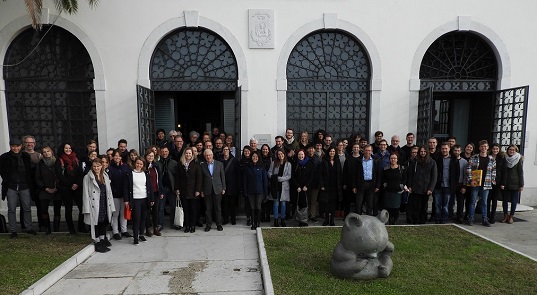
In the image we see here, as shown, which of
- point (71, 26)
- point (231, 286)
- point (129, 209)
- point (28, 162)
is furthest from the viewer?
point (71, 26)

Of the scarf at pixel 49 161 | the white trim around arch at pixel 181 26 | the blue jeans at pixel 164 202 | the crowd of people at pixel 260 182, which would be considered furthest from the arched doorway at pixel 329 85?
the scarf at pixel 49 161

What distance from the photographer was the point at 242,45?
915 cm

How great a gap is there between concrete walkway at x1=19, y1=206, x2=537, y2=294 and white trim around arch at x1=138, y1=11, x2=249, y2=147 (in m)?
4.26

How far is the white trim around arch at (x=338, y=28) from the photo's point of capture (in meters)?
9.16

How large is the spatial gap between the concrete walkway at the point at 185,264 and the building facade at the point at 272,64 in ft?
10.0

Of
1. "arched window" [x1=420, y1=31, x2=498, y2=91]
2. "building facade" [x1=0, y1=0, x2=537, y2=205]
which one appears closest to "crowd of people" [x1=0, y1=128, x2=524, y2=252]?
"building facade" [x1=0, y1=0, x2=537, y2=205]

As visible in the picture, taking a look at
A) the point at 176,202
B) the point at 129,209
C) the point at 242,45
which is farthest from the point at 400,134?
the point at 129,209

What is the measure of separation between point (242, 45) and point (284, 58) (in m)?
1.22

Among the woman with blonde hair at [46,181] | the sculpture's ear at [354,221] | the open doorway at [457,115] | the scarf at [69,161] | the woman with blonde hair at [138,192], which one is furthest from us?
the open doorway at [457,115]

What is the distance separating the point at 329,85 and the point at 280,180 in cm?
381

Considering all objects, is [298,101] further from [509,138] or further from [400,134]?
[509,138]

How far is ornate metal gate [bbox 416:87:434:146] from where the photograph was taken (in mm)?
8852

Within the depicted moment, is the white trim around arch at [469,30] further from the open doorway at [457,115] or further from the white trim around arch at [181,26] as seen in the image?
the white trim around arch at [181,26]

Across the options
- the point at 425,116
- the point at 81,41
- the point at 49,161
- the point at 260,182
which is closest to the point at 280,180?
the point at 260,182
